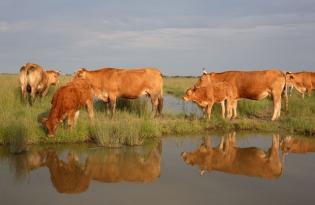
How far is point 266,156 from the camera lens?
8.47 metres

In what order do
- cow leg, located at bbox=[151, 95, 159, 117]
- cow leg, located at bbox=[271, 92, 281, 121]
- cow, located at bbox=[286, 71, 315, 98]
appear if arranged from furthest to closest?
1. cow, located at bbox=[286, 71, 315, 98]
2. cow leg, located at bbox=[151, 95, 159, 117]
3. cow leg, located at bbox=[271, 92, 281, 121]

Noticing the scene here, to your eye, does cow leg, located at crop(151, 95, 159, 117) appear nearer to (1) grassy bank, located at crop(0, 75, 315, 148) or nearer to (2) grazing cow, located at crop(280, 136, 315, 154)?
(1) grassy bank, located at crop(0, 75, 315, 148)

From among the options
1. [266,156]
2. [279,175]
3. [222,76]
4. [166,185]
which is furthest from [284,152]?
[222,76]

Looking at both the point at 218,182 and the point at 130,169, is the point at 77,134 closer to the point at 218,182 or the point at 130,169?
the point at 130,169

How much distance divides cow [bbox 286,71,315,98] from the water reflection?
1548cm

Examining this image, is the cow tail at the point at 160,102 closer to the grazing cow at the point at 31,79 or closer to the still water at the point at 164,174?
the still water at the point at 164,174

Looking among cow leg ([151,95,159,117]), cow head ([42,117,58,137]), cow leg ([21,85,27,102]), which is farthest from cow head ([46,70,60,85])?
cow head ([42,117,58,137])

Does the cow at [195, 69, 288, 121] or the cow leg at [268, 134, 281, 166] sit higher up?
the cow at [195, 69, 288, 121]

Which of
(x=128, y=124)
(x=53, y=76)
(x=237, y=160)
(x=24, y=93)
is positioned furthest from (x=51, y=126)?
(x=53, y=76)

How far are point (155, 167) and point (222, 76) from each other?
313 inches

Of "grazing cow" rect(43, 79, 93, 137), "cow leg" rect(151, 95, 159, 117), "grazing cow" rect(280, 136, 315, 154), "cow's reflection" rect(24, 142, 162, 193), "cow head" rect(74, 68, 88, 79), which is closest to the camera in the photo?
"cow's reflection" rect(24, 142, 162, 193)

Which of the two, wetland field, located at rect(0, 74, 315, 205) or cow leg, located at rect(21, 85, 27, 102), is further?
cow leg, located at rect(21, 85, 27, 102)

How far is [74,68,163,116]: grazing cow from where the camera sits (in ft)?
42.8

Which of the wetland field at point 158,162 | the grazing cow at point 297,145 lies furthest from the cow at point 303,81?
the grazing cow at point 297,145
